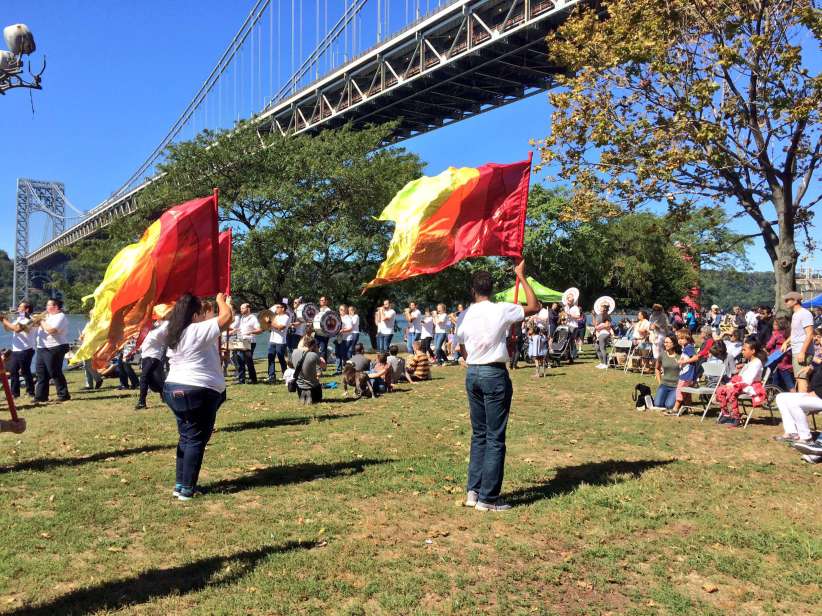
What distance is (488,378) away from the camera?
18.1 feet

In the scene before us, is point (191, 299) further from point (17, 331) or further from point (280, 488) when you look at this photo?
point (17, 331)

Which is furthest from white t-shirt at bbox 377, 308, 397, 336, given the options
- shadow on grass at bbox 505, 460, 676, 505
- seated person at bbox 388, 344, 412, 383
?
shadow on grass at bbox 505, 460, 676, 505

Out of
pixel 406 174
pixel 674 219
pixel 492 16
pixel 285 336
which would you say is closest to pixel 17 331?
pixel 285 336

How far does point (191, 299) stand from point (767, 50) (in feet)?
43.4

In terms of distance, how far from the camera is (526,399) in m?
12.4

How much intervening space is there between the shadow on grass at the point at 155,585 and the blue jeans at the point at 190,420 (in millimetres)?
1486

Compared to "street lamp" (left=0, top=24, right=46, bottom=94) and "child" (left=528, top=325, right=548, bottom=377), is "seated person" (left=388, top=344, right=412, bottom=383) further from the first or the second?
"street lamp" (left=0, top=24, right=46, bottom=94)

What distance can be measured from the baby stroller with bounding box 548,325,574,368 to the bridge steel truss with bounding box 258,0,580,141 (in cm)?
Answer: 1861

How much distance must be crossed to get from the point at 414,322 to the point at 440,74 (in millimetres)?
26420

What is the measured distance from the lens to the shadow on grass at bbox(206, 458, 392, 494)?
648 centimetres

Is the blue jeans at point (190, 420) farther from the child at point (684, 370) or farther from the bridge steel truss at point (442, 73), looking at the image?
the bridge steel truss at point (442, 73)

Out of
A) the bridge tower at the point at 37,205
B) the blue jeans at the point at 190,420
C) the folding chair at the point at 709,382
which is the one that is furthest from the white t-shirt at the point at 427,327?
the bridge tower at the point at 37,205

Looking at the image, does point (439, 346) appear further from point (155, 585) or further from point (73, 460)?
point (155, 585)

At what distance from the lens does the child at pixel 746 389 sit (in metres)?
9.74
